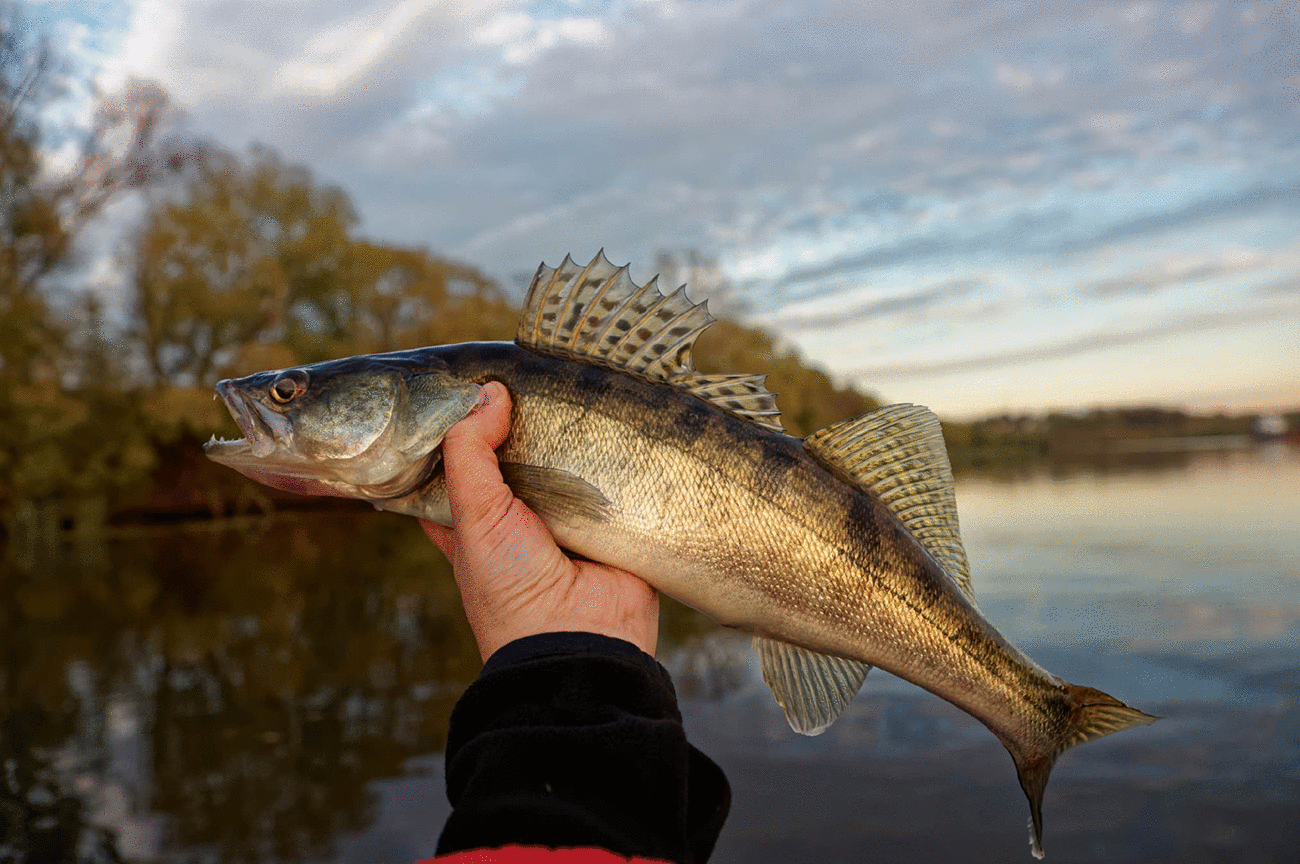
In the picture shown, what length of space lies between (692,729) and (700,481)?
9737 mm

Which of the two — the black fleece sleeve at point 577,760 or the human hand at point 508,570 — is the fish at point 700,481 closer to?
the human hand at point 508,570

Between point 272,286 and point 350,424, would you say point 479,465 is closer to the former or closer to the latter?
point 350,424

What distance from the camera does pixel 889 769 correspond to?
10.4 meters

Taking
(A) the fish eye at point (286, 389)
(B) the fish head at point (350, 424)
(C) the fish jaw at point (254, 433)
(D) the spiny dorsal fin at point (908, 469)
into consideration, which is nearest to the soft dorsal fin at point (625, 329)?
(D) the spiny dorsal fin at point (908, 469)

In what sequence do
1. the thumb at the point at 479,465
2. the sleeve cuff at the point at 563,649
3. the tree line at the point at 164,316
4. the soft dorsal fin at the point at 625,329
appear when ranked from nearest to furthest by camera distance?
the sleeve cuff at the point at 563,649, the thumb at the point at 479,465, the soft dorsal fin at the point at 625,329, the tree line at the point at 164,316

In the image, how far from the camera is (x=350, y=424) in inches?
127

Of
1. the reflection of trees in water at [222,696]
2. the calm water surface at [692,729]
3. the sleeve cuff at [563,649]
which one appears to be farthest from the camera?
the reflection of trees in water at [222,696]

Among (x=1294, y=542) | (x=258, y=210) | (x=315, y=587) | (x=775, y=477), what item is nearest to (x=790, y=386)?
(x=258, y=210)

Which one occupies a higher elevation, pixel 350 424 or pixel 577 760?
pixel 350 424

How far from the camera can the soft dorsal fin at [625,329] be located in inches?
128

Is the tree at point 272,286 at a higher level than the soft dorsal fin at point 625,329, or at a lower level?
higher

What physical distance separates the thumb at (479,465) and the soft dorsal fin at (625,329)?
0.34 m

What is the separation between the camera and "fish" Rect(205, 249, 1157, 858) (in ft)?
10.2

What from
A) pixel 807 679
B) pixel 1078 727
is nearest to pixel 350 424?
pixel 807 679
